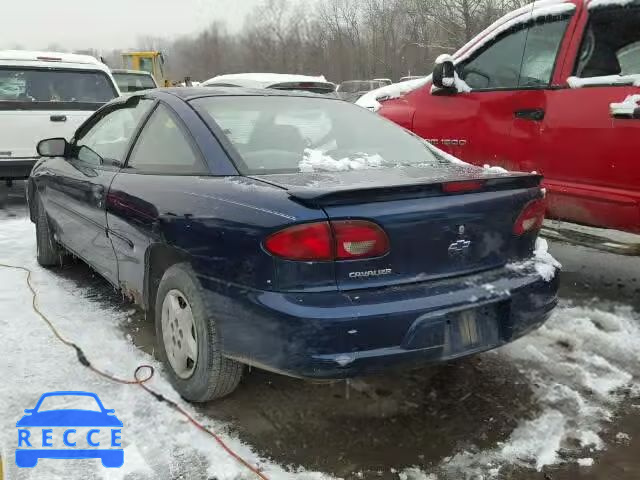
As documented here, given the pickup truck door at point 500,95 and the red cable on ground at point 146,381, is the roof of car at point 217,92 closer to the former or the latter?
the red cable on ground at point 146,381

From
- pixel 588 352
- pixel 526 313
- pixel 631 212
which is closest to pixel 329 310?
pixel 526 313

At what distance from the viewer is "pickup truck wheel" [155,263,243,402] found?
8.75 ft

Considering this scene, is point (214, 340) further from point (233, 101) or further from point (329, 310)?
point (233, 101)

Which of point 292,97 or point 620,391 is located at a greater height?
point 292,97

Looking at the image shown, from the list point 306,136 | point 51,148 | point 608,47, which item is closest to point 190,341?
point 306,136

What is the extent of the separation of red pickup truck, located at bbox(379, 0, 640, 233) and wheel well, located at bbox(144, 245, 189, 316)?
8.87 ft

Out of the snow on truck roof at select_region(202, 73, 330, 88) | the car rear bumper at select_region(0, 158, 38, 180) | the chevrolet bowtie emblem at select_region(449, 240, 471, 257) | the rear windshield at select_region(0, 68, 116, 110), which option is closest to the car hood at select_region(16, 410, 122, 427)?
the chevrolet bowtie emblem at select_region(449, 240, 471, 257)

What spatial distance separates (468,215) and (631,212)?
1.78 m

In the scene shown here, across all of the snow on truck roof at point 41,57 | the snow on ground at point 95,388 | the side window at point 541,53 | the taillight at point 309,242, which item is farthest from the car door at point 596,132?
the snow on truck roof at point 41,57

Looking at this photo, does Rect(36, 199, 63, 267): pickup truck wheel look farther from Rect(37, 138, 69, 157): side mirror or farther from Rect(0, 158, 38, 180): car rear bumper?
Rect(0, 158, 38, 180): car rear bumper

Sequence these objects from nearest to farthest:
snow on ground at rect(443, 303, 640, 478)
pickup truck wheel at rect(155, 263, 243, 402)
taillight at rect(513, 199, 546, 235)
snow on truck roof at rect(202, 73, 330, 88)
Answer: snow on ground at rect(443, 303, 640, 478)
pickup truck wheel at rect(155, 263, 243, 402)
taillight at rect(513, 199, 546, 235)
snow on truck roof at rect(202, 73, 330, 88)

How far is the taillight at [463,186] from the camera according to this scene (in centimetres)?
257

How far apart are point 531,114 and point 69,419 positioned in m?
3.52

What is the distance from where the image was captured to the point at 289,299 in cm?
234
